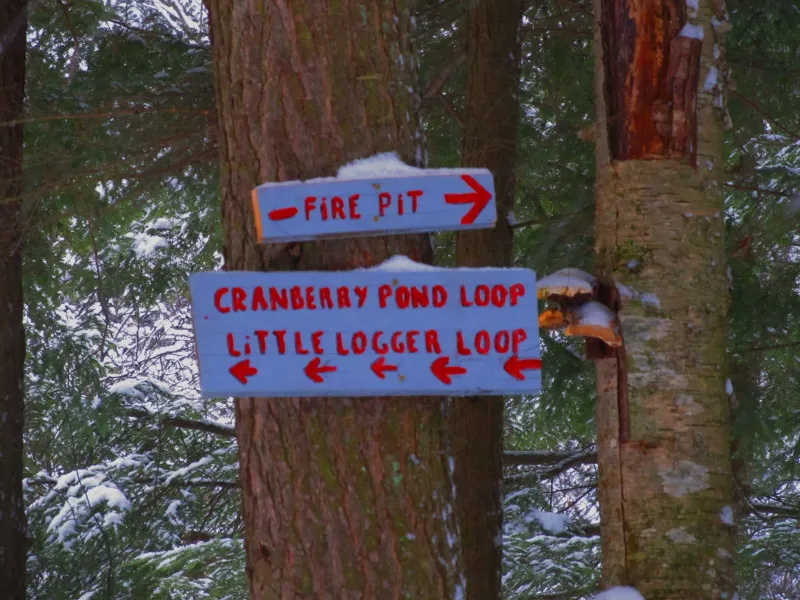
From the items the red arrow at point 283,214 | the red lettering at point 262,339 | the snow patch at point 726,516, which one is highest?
the red arrow at point 283,214

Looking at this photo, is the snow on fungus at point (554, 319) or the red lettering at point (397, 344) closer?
the red lettering at point (397, 344)

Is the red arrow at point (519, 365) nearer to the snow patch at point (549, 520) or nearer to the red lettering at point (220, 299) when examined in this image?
the red lettering at point (220, 299)

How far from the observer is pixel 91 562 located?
19.2 feet

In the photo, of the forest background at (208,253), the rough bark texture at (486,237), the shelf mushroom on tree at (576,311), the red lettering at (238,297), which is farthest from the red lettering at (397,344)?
the rough bark texture at (486,237)

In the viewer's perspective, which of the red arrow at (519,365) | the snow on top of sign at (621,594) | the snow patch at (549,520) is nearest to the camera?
the red arrow at (519,365)

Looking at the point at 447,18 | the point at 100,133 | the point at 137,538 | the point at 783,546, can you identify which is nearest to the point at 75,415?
the point at 137,538

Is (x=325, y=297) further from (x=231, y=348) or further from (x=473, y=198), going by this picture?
(x=473, y=198)

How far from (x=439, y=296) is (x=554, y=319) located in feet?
2.77

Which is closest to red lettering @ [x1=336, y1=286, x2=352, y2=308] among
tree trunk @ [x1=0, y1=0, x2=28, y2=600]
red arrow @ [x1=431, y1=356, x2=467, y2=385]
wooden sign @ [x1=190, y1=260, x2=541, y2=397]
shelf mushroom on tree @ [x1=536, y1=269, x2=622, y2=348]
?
wooden sign @ [x1=190, y1=260, x2=541, y2=397]

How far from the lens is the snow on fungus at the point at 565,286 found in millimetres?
2598

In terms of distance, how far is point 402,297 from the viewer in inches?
73.0

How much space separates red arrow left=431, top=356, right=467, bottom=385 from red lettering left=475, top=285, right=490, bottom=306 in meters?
0.13

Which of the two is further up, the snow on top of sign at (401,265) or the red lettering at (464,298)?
the snow on top of sign at (401,265)

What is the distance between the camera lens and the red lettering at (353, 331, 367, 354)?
1.84m
